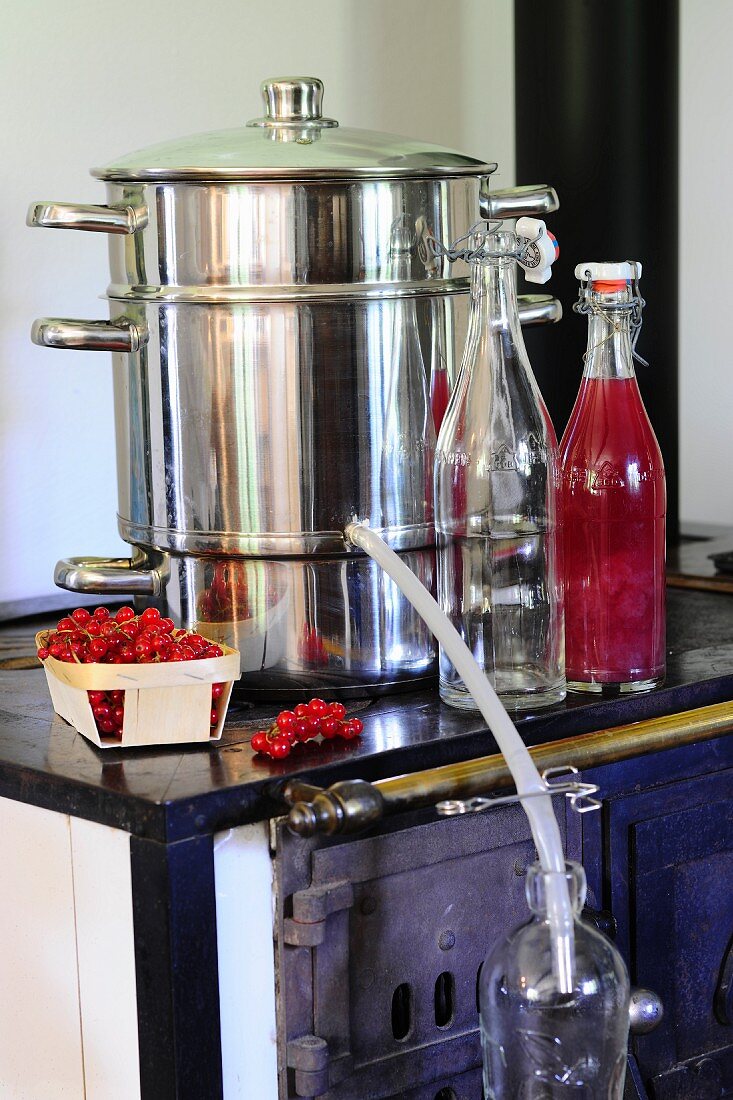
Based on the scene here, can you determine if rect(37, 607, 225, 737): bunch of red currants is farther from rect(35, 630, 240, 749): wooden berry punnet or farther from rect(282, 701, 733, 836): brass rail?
rect(282, 701, 733, 836): brass rail

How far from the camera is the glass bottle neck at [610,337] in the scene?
4.03ft

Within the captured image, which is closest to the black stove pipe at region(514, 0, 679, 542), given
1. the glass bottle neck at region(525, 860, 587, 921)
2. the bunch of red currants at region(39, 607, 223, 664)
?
the bunch of red currants at region(39, 607, 223, 664)

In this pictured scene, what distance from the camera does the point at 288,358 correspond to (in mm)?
1198

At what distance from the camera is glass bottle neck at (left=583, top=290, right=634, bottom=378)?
123cm

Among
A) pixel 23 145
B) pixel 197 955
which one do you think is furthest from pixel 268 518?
pixel 23 145

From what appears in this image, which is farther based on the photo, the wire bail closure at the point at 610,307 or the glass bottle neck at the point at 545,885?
the wire bail closure at the point at 610,307

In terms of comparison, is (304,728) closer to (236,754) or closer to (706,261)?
(236,754)

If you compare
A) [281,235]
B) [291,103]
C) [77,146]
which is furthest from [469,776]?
[77,146]

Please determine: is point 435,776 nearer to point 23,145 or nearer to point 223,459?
point 223,459

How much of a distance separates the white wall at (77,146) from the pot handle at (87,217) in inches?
21.9

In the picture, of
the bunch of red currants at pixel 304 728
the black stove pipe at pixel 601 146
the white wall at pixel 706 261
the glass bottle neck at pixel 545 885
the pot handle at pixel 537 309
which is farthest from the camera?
the white wall at pixel 706 261

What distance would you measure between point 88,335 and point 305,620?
299mm

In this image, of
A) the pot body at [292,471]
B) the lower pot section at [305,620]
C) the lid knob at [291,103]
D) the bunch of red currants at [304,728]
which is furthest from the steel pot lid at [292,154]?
the bunch of red currants at [304,728]

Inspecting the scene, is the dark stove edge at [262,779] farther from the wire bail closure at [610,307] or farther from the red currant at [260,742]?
the wire bail closure at [610,307]
